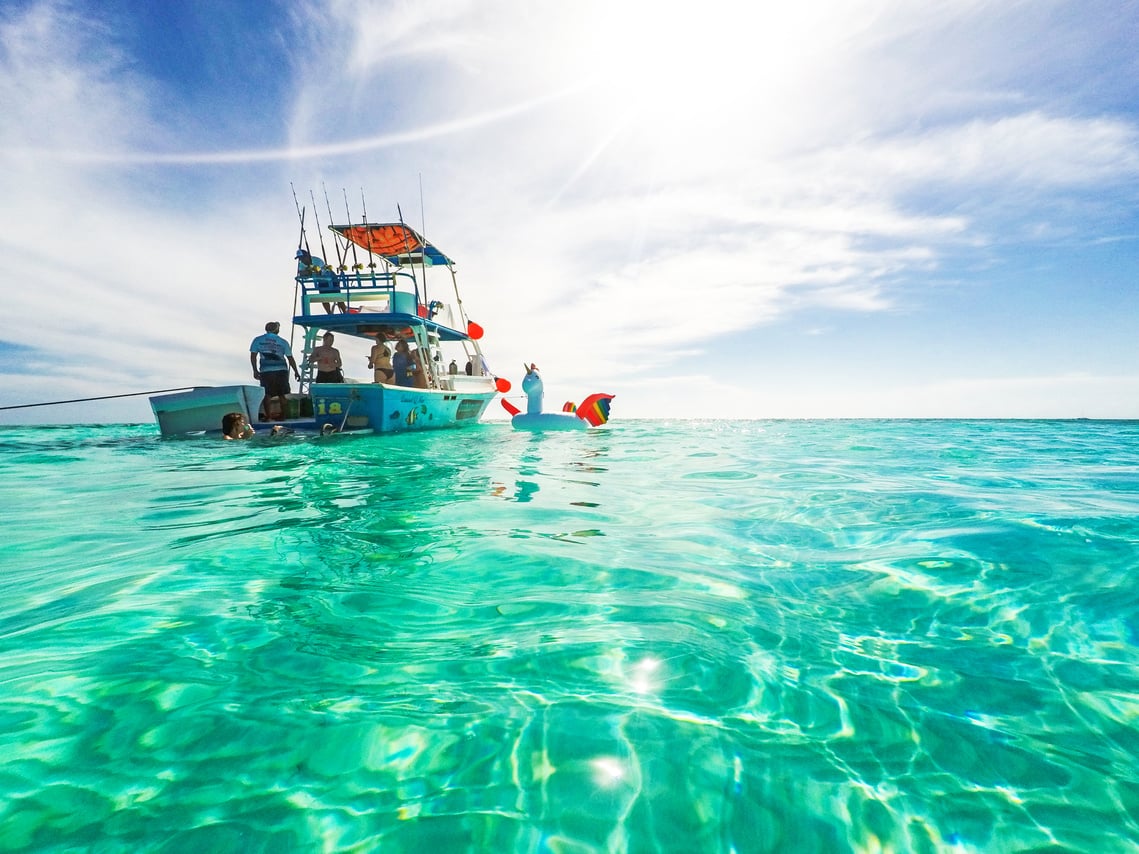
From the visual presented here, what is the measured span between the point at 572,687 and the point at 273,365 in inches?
617

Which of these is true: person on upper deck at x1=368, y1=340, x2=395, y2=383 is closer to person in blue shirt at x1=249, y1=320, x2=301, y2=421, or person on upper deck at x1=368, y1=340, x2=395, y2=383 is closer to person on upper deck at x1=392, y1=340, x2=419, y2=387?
person on upper deck at x1=392, y1=340, x2=419, y2=387

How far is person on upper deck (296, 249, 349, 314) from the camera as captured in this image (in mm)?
15922

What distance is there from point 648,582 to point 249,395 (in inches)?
587

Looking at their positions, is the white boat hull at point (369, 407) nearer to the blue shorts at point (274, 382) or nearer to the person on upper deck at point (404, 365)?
the person on upper deck at point (404, 365)

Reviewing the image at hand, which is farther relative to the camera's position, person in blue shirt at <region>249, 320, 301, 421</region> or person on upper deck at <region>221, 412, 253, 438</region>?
person in blue shirt at <region>249, 320, 301, 421</region>

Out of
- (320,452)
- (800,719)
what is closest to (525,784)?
(800,719)

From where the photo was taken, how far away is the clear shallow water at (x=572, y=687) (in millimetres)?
1307

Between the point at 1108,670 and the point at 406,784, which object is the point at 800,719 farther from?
the point at 1108,670

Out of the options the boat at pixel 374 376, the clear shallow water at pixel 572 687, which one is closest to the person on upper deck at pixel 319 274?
the boat at pixel 374 376

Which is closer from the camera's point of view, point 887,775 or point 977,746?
point 887,775

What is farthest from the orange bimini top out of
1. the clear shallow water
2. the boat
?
the clear shallow water

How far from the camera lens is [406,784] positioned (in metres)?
1.41

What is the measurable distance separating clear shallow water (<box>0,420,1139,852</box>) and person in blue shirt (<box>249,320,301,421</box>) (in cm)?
1142

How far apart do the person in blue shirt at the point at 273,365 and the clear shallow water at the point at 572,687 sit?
11.4 metres
